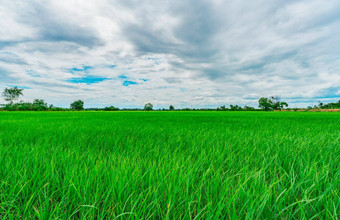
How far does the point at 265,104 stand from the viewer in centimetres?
8988

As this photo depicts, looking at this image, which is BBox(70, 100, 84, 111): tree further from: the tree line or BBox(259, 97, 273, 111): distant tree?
BBox(259, 97, 273, 111): distant tree

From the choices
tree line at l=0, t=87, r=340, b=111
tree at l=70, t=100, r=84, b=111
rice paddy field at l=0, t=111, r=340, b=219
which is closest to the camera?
rice paddy field at l=0, t=111, r=340, b=219

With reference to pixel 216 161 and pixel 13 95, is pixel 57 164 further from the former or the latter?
pixel 13 95

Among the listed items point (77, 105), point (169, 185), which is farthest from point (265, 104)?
point (77, 105)

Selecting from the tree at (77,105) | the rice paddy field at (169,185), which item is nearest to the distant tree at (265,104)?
the rice paddy field at (169,185)

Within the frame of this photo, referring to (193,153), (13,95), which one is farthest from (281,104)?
(13,95)

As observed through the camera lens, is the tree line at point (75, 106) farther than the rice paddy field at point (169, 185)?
Yes

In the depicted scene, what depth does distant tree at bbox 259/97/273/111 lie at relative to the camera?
293ft

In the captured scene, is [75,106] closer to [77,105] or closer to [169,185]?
[77,105]

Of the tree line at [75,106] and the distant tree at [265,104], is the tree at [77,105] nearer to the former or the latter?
the tree line at [75,106]

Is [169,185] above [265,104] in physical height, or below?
below

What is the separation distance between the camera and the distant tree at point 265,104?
8931 centimetres

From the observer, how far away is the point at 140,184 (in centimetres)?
119

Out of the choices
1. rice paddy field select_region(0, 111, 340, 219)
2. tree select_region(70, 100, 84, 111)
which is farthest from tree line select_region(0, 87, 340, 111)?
rice paddy field select_region(0, 111, 340, 219)
